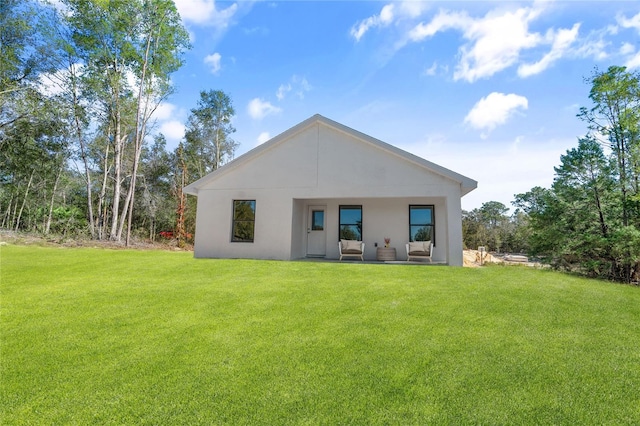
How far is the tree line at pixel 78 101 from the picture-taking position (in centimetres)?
1630

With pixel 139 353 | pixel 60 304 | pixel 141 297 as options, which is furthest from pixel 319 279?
pixel 60 304

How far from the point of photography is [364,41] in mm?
11359

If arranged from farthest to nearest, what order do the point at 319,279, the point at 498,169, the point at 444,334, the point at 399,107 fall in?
the point at 498,169 < the point at 399,107 < the point at 319,279 < the point at 444,334

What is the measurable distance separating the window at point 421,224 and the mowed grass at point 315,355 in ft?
18.9

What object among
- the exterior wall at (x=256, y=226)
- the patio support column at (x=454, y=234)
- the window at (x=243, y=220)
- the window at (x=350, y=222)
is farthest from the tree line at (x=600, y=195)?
the window at (x=243, y=220)

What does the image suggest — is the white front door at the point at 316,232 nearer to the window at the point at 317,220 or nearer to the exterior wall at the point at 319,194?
the window at the point at 317,220

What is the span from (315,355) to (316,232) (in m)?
9.49

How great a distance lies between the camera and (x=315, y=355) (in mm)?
3123

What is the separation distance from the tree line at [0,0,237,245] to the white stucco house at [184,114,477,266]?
8487 millimetres

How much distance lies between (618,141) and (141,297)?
15472 mm

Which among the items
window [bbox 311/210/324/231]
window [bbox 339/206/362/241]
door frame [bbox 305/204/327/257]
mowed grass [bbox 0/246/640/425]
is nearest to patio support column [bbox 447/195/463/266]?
window [bbox 339/206/362/241]

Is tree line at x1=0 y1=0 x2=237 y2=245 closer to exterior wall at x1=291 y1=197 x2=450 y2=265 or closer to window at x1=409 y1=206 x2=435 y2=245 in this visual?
exterior wall at x1=291 y1=197 x2=450 y2=265

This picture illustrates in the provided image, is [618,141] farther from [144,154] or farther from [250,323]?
[144,154]

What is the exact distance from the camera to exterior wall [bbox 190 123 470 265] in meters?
10.2
